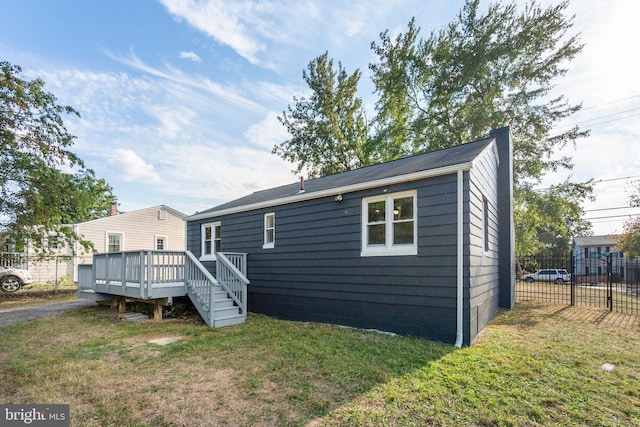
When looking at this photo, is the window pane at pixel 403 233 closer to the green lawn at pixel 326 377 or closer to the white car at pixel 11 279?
the green lawn at pixel 326 377

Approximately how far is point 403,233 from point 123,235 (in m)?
17.4

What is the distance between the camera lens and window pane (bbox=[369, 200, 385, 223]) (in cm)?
663

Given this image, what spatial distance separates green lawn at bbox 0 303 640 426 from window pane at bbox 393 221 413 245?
6.04ft

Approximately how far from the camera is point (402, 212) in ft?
20.7

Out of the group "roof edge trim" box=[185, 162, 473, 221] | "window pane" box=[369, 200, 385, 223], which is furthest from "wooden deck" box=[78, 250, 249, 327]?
"window pane" box=[369, 200, 385, 223]

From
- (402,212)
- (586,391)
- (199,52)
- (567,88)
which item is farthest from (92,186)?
(567,88)

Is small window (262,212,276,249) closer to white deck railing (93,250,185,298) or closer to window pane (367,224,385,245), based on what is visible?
white deck railing (93,250,185,298)

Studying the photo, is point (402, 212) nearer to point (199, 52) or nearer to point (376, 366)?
point (376, 366)

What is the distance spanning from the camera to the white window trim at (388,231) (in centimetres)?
603

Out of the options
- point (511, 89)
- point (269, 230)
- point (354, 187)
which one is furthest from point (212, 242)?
point (511, 89)

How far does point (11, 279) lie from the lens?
14.0 metres

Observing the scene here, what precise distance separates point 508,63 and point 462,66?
2247 millimetres

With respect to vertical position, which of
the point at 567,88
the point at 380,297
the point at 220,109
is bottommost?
the point at 380,297

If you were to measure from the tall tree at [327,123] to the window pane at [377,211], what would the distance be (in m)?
15.8
